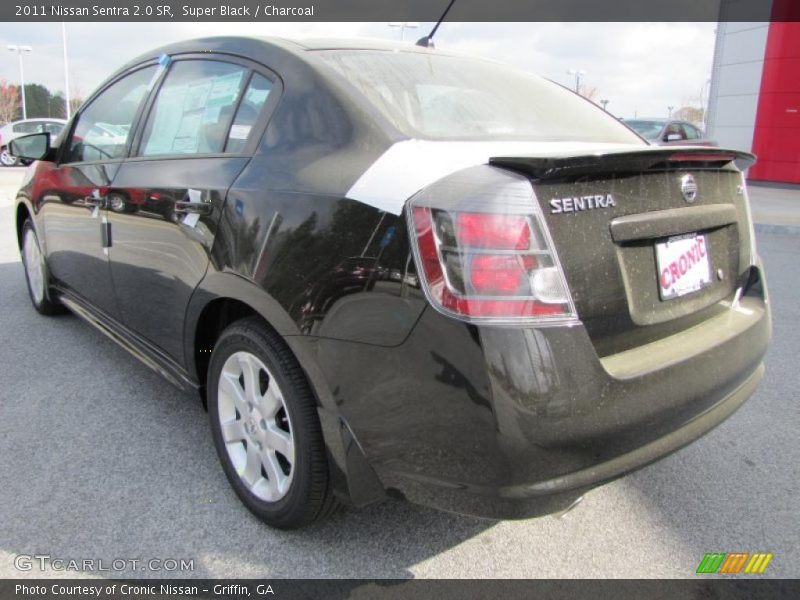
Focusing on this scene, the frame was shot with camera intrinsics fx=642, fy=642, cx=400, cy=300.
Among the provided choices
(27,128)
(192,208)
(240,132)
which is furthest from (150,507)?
(27,128)

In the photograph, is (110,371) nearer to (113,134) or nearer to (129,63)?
(113,134)

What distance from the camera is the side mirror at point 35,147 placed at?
13.0 ft

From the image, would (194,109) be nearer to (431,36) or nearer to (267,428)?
(431,36)

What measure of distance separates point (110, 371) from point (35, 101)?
229ft

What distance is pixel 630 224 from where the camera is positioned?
1.77 metres

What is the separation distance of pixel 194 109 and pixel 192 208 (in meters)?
0.57

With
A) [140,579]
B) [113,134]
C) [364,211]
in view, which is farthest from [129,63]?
[140,579]

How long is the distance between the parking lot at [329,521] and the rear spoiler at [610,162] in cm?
126

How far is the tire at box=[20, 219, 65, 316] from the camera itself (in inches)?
170

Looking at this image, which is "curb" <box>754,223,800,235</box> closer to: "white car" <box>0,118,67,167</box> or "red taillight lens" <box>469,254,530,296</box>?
"red taillight lens" <box>469,254,530,296</box>

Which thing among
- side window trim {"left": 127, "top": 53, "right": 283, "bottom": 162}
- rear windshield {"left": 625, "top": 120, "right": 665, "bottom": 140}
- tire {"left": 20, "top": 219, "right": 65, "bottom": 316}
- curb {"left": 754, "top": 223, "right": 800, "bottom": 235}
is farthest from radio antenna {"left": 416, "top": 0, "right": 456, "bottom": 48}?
rear windshield {"left": 625, "top": 120, "right": 665, "bottom": 140}

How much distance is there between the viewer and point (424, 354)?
5.16 ft

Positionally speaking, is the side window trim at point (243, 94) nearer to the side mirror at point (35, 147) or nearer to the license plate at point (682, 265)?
the license plate at point (682, 265)

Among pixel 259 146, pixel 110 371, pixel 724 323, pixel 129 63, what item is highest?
pixel 129 63
